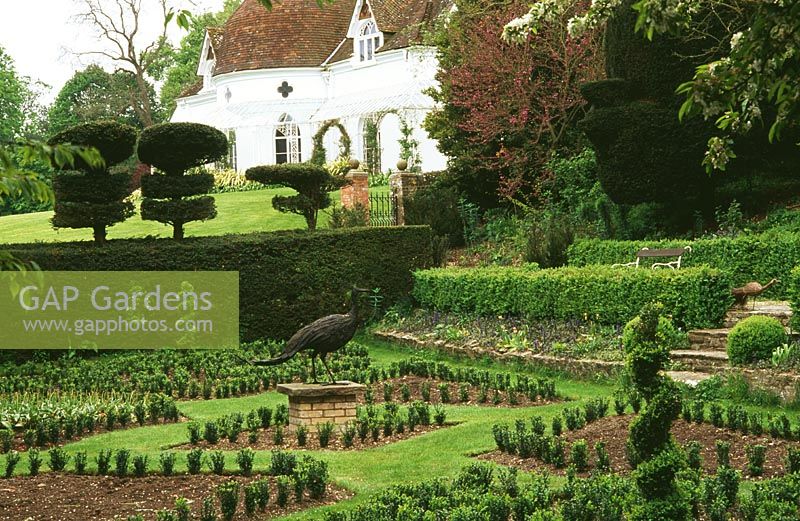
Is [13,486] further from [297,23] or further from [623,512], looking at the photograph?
[297,23]

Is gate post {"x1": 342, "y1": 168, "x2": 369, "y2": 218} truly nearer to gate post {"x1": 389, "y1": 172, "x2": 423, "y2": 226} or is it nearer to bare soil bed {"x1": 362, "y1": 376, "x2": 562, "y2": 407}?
gate post {"x1": 389, "y1": 172, "x2": 423, "y2": 226}

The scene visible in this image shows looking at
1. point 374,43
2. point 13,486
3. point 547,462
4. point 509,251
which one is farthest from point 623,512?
point 374,43

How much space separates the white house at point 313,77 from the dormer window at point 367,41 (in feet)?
0.13

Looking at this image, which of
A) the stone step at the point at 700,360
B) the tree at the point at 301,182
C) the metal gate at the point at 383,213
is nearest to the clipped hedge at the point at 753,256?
the stone step at the point at 700,360

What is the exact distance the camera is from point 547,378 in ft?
52.9

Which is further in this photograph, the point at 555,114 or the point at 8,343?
the point at 555,114

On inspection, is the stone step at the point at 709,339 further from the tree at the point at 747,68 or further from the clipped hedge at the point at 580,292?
the tree at the point at 747,68

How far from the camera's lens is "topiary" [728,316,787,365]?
1398 cm

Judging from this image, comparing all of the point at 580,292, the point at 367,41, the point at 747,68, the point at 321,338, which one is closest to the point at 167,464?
the point at 321,338

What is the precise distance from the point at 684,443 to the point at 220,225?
24.0 metres

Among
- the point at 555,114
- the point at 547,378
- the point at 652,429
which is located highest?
the point at 555,114

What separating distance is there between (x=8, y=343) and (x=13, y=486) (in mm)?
10295

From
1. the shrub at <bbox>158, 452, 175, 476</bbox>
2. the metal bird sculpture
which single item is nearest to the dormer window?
the metal bird sculpture

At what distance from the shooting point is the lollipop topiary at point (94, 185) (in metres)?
21.2
